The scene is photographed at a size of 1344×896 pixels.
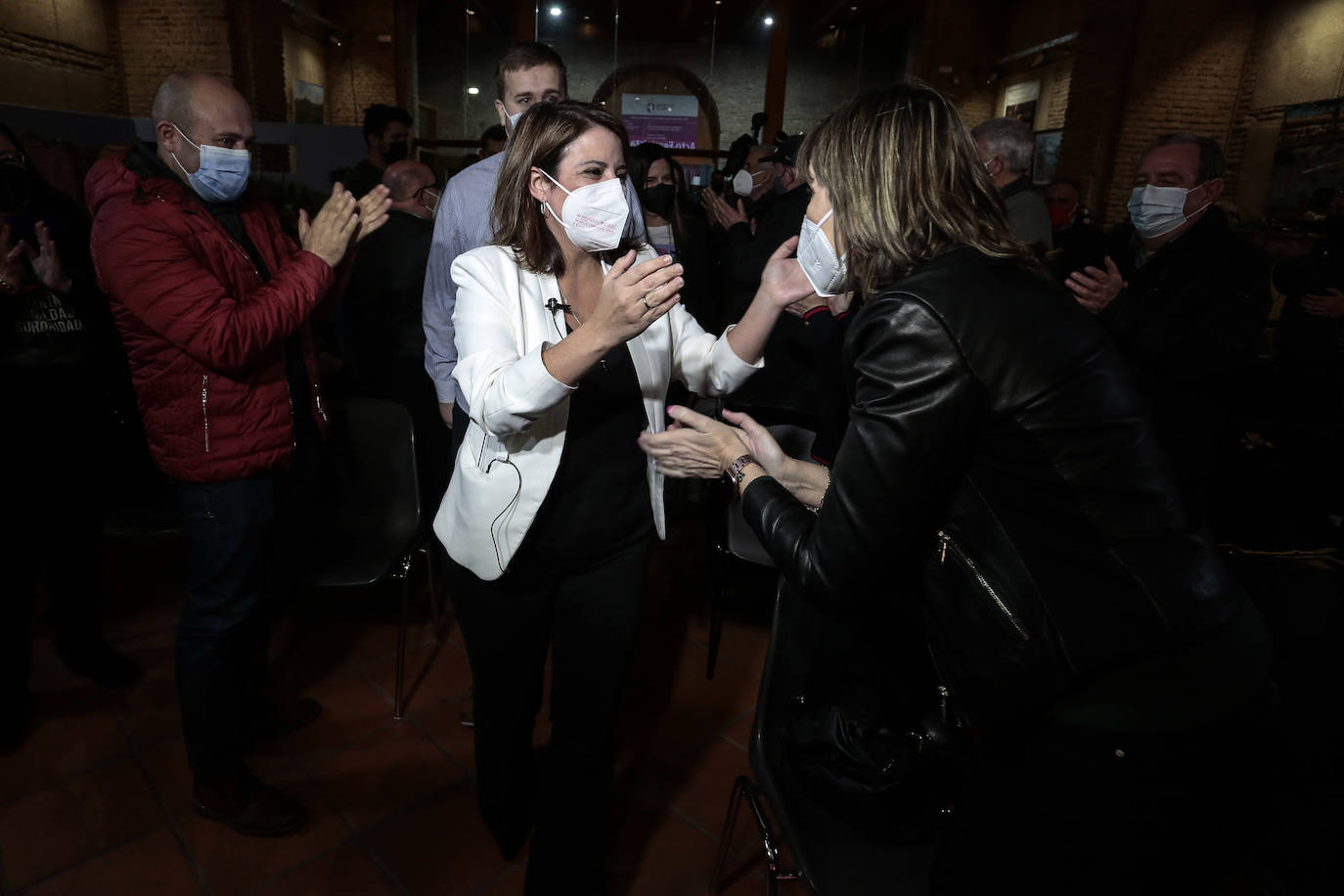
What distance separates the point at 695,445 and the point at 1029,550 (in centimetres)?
61

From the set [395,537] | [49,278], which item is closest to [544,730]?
[395,537]

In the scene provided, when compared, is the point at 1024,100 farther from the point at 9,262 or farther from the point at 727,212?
the point at 9,262

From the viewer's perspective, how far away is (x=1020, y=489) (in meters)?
1.06

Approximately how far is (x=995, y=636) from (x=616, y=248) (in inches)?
45.8

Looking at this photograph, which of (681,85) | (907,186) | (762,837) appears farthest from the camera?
(681,85)

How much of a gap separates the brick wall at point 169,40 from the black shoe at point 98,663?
8.24 m

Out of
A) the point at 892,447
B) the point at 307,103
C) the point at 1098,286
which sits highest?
the point at 307,103

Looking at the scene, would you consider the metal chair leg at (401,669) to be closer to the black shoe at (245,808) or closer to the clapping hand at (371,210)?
the black shoe at (245,808)

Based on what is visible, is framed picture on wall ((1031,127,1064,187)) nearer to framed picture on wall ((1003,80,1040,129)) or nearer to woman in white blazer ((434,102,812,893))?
framed picture on wall ((1003,80,1040,129))

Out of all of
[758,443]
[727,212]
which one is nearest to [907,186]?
[758,443]

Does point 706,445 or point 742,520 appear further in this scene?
point 742,520

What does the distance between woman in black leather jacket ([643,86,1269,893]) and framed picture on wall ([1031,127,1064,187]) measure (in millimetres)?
11648

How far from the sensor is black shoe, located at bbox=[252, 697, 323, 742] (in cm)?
245

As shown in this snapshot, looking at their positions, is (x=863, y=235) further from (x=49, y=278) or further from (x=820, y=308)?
(x=49, y=278)
